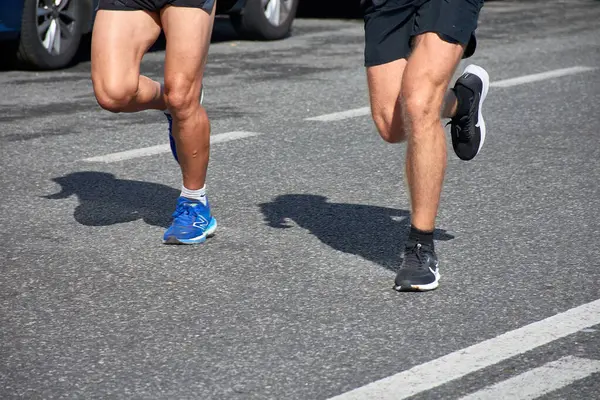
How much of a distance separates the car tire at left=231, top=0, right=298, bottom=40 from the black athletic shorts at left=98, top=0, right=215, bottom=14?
7233 mm

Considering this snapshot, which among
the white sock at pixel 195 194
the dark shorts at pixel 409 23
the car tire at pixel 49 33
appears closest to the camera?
the dark shorts at pixel 409 23

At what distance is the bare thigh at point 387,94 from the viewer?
15.7 ft

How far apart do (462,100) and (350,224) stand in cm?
86

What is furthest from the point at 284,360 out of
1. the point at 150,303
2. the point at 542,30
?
the point at 542,30

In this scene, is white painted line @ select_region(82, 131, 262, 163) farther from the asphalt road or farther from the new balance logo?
the new balance logo

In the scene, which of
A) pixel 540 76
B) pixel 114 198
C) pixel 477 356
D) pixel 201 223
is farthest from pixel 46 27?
pixel 477 356

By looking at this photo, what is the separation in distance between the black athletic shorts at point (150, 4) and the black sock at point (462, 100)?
3.37 ft

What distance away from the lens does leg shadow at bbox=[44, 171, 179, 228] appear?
18.9 ft

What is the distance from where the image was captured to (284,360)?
151 inches

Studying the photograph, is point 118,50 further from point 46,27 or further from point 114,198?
point 46,27

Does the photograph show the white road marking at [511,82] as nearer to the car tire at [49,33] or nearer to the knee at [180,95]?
the car tire at [49,33]

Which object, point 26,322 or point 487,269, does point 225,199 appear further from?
point 26,322

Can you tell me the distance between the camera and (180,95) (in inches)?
203

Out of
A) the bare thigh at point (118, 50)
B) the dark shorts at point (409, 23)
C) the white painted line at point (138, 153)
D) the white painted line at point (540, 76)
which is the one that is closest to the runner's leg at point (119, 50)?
the bare thigh at point (118, 50)
